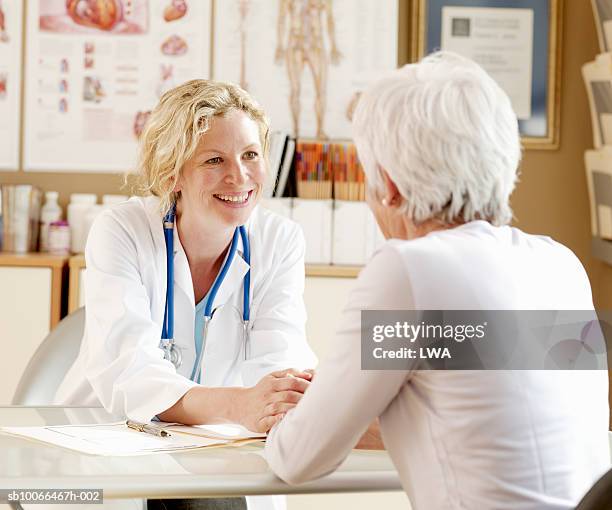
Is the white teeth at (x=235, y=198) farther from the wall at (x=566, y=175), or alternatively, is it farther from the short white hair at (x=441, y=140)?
the wall at (x=566, y=175)

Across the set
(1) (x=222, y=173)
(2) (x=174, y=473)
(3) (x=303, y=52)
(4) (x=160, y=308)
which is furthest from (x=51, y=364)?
(3) (x=303, y=52)

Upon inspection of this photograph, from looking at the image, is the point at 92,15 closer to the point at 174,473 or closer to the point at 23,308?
the point at 23,308

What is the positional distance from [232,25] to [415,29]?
695 millimetres

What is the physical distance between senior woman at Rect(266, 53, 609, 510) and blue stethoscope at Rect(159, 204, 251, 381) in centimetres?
65

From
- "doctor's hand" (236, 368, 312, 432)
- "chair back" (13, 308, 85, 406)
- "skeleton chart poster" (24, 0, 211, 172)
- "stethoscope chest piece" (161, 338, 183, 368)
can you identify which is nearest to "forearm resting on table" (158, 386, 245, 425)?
"doctor's hand" (236, 368, 312, 432)

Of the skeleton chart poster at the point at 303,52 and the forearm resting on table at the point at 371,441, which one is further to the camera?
the skeleton chart poster at the point at 303,52

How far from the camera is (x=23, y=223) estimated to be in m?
3.50

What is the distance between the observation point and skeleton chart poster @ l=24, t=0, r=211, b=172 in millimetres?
3699

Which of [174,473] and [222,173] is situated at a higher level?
[222,173]

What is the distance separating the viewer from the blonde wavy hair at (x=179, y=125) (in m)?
1.98

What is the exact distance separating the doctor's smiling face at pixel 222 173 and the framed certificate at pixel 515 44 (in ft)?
6.19

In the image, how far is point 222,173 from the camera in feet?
6.68

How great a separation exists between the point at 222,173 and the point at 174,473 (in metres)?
0.89

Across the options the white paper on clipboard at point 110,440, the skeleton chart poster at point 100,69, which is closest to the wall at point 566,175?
the skeleton chart poster at point 100,69
